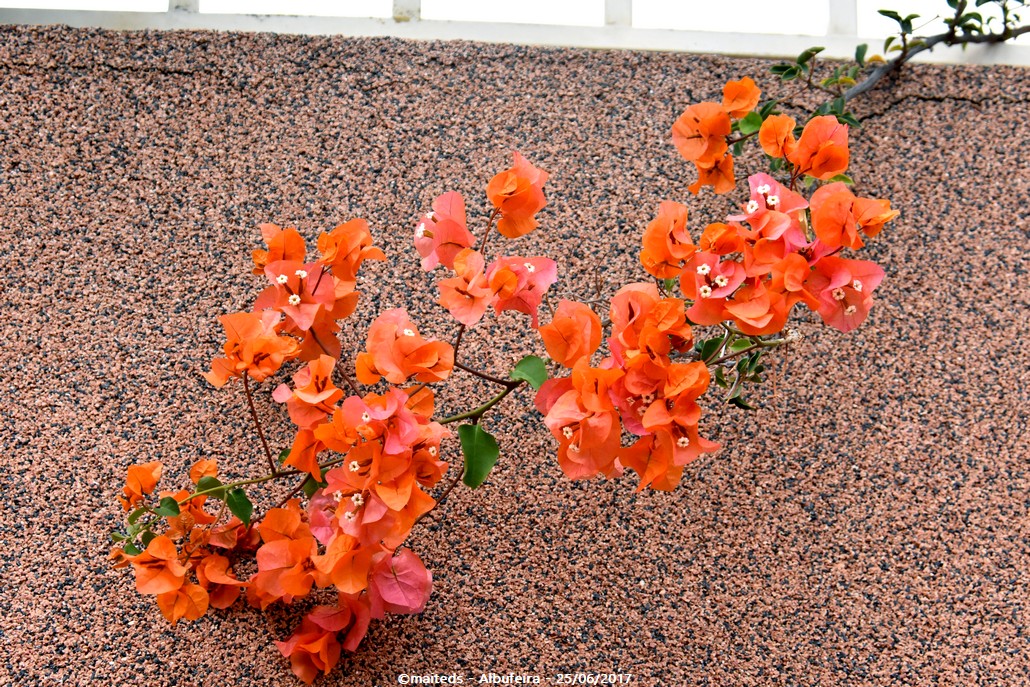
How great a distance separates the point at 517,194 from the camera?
919 millimetres

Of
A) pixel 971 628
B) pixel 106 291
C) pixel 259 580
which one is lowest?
pixel 971 628

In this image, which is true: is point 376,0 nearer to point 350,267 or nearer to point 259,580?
point 350,267

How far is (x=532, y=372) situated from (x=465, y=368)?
0.30 ft

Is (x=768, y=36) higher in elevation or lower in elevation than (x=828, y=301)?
higher

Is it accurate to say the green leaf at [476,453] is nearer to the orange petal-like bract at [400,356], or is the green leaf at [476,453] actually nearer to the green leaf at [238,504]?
the orange petal-like bract at [400,356]

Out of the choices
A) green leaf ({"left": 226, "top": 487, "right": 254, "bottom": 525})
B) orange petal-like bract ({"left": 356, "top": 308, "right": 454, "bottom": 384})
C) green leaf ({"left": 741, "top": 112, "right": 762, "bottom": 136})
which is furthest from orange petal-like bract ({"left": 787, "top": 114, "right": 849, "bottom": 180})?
green leaf ({"left": 226, "top": 487, "right": 254, "bottom": 525})

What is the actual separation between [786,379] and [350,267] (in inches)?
26.0

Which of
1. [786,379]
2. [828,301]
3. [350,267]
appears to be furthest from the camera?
[786,379]

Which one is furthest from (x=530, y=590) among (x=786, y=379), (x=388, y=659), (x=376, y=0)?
(x=376, y=0)

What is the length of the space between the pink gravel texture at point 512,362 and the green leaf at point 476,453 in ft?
0.86

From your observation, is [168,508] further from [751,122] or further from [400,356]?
[751,122]

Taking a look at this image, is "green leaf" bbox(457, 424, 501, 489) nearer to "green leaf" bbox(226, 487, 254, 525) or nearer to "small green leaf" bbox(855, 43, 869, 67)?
"green leaf" bbox(226, 487, 254, 525)

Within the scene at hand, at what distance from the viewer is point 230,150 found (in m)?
1.27

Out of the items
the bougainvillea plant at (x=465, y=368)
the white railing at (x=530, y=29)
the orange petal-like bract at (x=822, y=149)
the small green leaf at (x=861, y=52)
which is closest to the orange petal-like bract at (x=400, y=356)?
the bougainvillea plant at (x=465, y=368)
